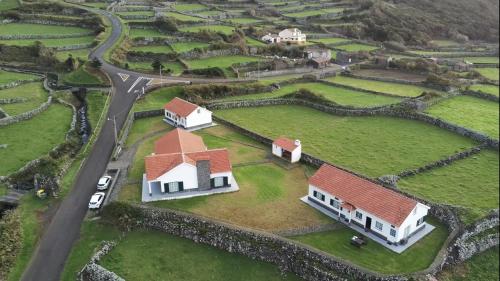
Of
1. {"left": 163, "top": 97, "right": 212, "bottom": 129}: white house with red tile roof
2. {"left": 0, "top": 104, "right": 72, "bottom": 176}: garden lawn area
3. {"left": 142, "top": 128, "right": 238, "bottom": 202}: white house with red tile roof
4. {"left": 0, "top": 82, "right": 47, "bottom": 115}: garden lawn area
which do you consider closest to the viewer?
{"left": 142, "top": 128, "right": 238, "bottom": 202}: white house with red tile roof

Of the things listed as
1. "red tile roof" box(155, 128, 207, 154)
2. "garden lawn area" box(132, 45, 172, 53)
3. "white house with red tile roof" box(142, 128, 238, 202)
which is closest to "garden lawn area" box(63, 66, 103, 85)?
"garden lawn area" box(132, 45, 172, 53)

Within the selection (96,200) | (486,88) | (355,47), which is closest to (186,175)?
(96,200)

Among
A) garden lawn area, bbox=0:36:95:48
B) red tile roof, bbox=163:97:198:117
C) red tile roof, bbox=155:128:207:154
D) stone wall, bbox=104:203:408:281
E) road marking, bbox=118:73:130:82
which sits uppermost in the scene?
garden lawn area, bbox=0:36:95:48

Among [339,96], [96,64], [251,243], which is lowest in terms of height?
[251,243]

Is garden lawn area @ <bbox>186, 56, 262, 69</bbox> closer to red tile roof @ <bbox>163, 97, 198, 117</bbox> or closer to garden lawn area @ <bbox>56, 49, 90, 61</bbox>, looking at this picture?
garden lawn area @ <bbox>56, 49, 90, 61</bbox>

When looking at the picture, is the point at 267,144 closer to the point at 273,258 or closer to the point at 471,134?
the point at 273,258

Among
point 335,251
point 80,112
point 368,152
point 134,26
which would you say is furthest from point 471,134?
point 134,26

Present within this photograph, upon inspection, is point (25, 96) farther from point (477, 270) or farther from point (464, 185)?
point (477, 270)
